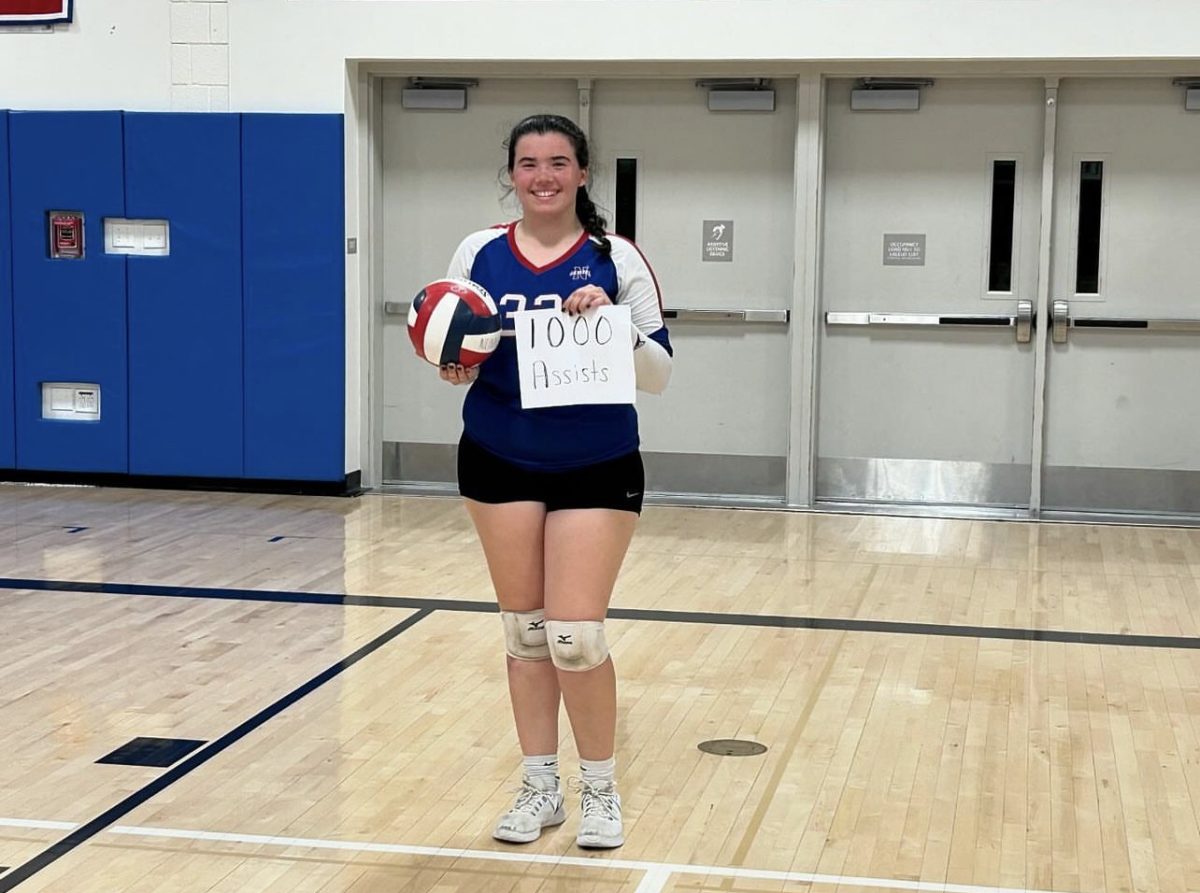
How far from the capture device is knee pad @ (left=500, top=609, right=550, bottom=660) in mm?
3635

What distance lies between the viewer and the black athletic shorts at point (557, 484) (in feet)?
11.6

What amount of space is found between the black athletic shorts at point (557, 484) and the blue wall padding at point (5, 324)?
628cm

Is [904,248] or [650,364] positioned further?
[904,248]

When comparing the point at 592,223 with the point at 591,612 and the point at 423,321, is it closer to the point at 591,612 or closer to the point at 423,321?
the point at 423,321

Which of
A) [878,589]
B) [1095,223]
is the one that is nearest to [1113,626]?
[878,589]

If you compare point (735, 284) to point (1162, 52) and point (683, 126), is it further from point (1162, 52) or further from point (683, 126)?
point (1162, 52)

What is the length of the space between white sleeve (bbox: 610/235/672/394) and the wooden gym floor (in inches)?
43.0

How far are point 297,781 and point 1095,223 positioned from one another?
19.3ft

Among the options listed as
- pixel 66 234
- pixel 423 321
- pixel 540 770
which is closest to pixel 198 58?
pixel 66 234

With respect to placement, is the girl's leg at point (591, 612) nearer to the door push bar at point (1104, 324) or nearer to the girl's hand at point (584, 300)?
the girl's hand at point (584, 300)

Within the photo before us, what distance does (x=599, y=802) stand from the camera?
3.70 m

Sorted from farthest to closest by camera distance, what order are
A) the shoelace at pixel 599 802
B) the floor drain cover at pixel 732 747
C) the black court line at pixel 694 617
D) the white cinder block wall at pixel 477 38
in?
1. the white cinder block wall at pixel 477 38
2. the black court line at pixel 694 617
3. the floor drain cover at pixel 732 747
4. the shoelace at pixel 599 802

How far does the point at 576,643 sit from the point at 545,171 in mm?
1022

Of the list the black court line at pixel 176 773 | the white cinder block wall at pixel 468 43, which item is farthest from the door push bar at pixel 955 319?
the black court line at pixel 176 773
